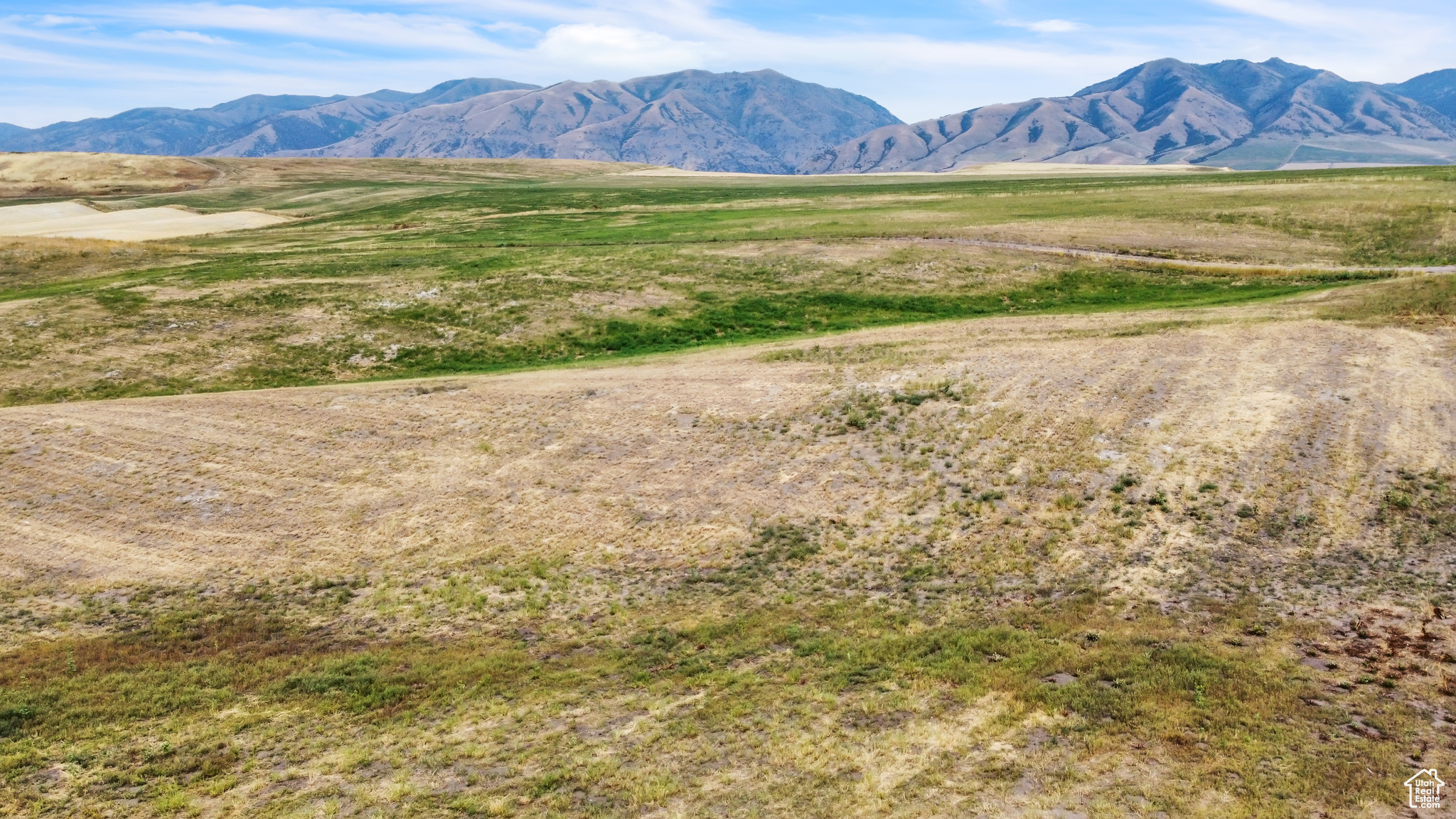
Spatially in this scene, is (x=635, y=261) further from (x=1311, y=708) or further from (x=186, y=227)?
(x=186, y=227)

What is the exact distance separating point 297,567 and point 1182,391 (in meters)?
36.2

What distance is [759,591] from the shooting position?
80.8ft

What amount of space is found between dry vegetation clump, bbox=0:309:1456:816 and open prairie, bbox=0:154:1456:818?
0.14 metres

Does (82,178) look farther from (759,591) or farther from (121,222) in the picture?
(759,591)

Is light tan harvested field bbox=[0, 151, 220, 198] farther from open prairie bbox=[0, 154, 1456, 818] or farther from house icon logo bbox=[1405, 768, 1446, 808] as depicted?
house icon logo bbox=[1405, 768, 1446, 808]

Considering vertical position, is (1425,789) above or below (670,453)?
below

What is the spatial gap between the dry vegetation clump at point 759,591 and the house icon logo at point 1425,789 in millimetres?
400

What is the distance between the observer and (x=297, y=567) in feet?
86.5

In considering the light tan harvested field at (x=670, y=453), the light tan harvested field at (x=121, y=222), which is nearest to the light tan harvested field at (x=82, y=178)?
the light tan harvested field at (x=121, y=222)

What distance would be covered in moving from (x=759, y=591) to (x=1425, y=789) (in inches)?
615

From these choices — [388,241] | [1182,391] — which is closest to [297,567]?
[1182,391]

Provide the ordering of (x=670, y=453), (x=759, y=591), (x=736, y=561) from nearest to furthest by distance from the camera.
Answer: (x=759, y=591), (x=736, y=561), (x=670, y=453)

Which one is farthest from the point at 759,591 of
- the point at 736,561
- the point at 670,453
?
the point at 670,453

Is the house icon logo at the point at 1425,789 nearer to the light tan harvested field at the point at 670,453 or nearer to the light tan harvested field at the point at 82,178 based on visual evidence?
the light tan harvested field at the point at 670,453
